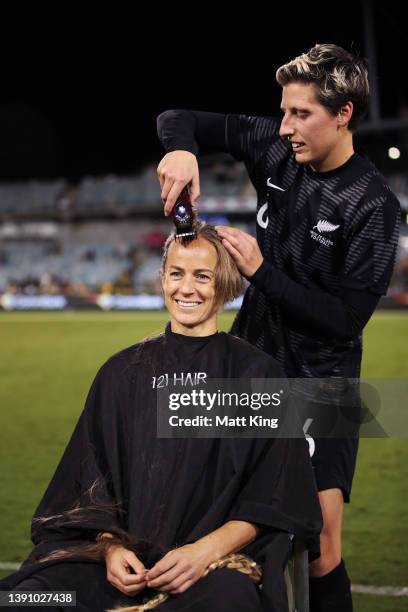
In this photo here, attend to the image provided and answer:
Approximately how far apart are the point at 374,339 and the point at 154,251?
22.9 meters

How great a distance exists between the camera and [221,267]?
8.79ft

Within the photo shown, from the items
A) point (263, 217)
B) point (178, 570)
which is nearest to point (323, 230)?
point (263, 217)

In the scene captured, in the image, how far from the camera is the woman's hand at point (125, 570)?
2297 mm

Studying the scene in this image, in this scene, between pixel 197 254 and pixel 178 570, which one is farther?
pixel 197 254

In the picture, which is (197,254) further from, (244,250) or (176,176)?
(176,176)

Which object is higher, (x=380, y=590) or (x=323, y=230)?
(x=323, y=230)

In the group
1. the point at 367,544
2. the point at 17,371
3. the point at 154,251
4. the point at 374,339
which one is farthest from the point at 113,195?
the point at 367,544

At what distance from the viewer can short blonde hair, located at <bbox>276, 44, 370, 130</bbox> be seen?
2725 millimetres

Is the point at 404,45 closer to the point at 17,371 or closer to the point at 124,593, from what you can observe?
the point at 17,371

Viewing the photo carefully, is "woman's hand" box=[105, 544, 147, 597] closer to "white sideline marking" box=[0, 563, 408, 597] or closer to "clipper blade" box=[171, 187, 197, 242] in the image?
"clipper blade" box=[171, 187, 197, 242]

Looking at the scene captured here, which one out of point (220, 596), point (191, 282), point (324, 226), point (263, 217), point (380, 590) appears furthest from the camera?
point (380, 590)

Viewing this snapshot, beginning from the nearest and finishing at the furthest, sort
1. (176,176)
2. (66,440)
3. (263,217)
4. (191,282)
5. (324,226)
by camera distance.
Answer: (191,282)
(176,176)
(324,226)
(263,217)
(66,440)

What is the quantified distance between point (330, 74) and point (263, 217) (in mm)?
629

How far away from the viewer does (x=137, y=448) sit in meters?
2.59
